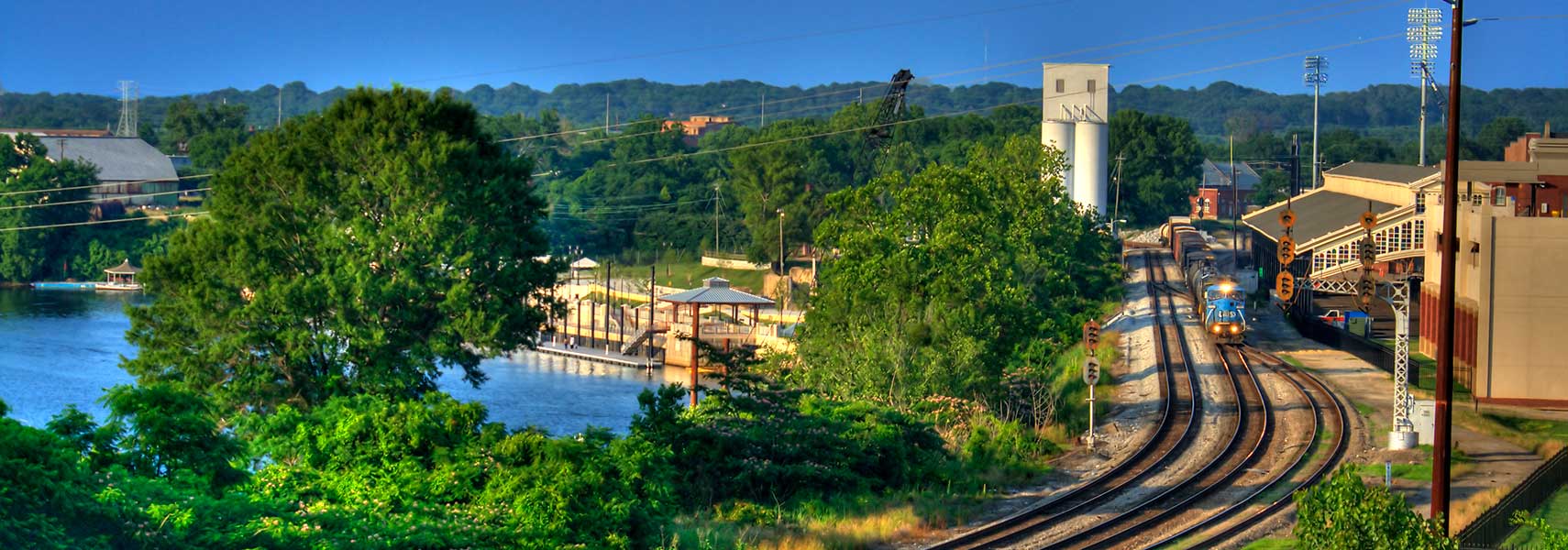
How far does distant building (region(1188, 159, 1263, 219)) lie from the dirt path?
284 feet

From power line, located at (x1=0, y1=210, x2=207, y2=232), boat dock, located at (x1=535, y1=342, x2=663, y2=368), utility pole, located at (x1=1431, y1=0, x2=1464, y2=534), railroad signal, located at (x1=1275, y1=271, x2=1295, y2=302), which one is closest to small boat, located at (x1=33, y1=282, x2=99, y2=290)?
power line, located at (x1=0, y1=210, x2=207, y2=232)

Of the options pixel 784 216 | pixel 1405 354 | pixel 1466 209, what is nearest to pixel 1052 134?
pixel 784 216

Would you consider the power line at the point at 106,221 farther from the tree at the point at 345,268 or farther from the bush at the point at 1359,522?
the bush at the point at 1359,522

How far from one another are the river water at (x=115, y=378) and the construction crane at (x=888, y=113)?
4604 centimetres

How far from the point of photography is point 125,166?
403 feet

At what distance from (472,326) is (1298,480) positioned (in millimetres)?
14945

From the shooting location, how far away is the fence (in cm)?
1930

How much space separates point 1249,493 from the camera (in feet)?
83.4

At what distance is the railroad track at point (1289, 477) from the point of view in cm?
2202

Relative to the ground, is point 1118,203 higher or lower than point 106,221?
higher

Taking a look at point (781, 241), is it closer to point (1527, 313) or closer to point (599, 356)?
point (599, 356)

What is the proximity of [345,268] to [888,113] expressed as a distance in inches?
3507

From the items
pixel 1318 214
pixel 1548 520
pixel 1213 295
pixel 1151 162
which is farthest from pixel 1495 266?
pixel 1151 162

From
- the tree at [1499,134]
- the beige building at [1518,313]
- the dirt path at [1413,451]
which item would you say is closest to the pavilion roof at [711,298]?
the dirt path at [1413,451]
